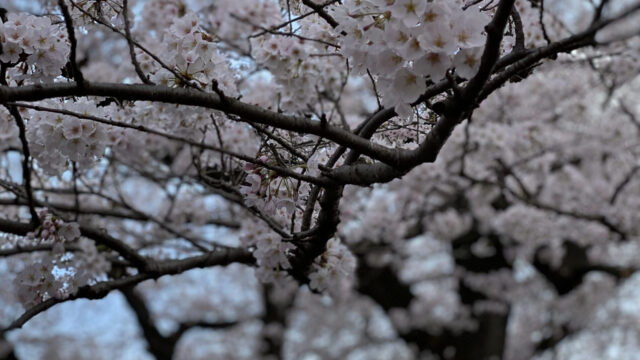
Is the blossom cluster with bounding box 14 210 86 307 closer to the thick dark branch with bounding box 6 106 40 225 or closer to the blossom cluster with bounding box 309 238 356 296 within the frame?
the thick dark branch with bounding box 6 106 40 225

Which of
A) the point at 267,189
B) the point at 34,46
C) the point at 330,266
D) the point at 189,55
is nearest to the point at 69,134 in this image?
the point at 34,46

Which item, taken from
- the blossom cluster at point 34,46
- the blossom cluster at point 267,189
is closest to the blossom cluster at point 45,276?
the blossom cluster at point 34,46

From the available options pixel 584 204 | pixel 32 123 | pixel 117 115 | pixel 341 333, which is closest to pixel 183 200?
pixel 117 115

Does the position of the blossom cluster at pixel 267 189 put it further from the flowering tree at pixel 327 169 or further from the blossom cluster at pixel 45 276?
the blossom cluster at pixel 45 276

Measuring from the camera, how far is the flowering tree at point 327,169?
5.92ft

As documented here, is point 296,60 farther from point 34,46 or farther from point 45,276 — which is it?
point 45,276

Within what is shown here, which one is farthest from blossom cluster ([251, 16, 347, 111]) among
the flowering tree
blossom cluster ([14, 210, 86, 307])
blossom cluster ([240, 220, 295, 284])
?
blossom cluster ([14, 210, 86, 307])

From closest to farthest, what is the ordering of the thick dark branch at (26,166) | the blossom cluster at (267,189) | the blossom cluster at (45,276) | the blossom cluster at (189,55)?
the blossom cluster at (267,189) < the thick dark branch at (26,166) < the blossom cluster at (189,55) < the blossom cluster at (45,276)

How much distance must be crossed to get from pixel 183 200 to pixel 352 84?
435 cm

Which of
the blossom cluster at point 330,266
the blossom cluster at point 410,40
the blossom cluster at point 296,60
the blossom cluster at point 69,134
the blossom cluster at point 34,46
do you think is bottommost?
the blossom cluster at point 410,40

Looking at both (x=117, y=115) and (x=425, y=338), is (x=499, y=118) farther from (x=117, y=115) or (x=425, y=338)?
(x=117, y=115)

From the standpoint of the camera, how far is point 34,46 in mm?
2287

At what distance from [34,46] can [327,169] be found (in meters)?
1.35

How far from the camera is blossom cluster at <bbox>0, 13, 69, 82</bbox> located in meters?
2.23
